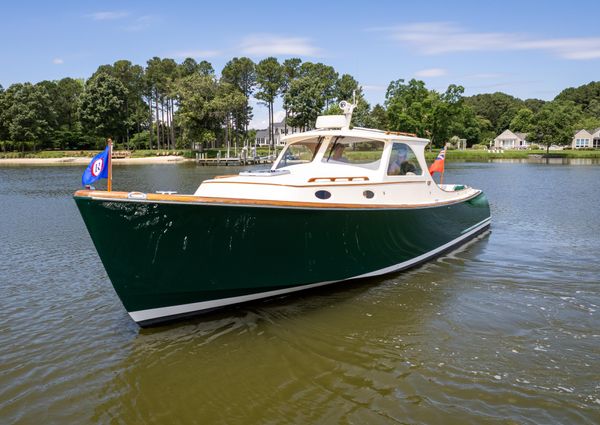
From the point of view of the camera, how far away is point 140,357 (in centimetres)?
615

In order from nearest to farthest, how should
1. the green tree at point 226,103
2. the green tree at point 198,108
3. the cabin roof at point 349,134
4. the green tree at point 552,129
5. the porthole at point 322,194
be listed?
the porthole at point 322,194
the cabin roof at point 349,134
the green tree at point 226,103
the green tree at point 198,108
the green tree at point 552,129

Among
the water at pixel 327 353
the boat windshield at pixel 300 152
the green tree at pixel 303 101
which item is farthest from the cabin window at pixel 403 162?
the green tree at pixel 303 101

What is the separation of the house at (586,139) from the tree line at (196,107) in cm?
962

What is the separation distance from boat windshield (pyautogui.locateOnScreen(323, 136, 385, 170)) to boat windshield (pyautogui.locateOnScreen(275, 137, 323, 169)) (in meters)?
0.29

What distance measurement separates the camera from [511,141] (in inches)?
4122

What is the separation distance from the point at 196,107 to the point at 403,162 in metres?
65.3

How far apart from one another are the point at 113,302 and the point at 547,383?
6933mm

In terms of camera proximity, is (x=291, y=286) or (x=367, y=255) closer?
(x=291, y=286)

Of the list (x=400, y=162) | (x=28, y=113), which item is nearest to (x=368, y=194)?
(x=400, y=162)

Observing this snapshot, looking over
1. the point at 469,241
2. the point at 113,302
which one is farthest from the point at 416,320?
the point at 469,241

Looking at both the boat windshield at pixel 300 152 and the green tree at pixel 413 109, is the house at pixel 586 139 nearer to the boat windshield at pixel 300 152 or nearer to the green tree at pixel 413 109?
the green tree at pixel 413 109

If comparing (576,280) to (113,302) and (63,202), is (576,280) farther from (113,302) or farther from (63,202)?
(63,202)

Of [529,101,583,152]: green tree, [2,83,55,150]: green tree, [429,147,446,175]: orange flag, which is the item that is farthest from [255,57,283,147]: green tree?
[429,147,446,175]: orange flag

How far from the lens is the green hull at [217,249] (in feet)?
19.9
